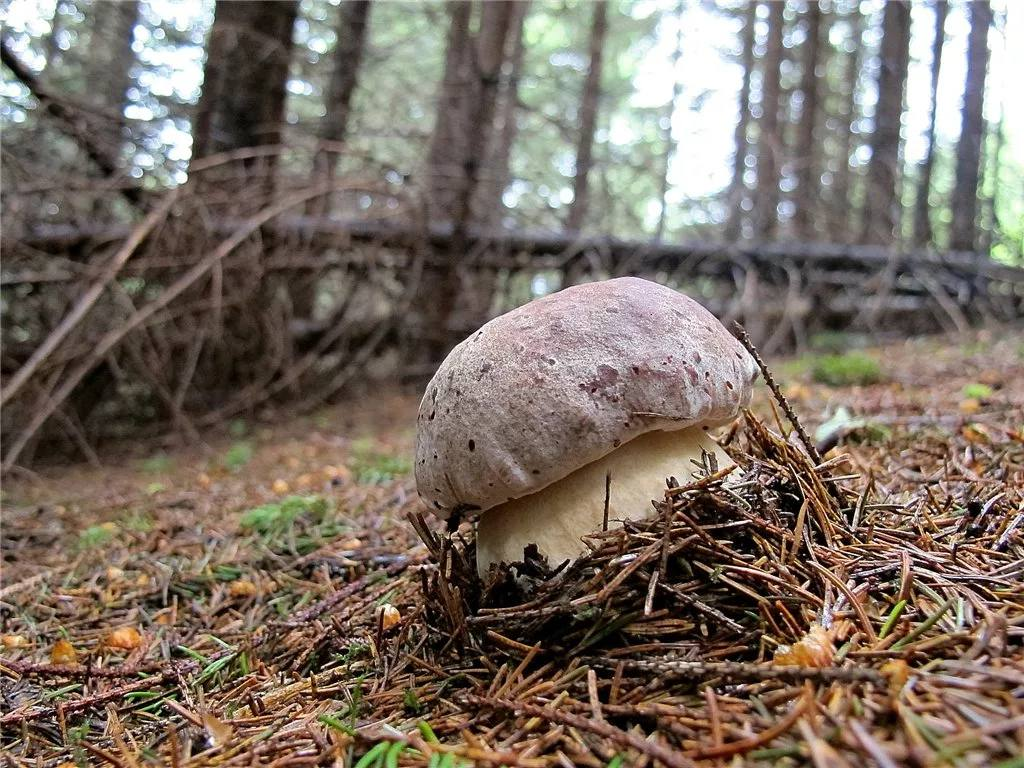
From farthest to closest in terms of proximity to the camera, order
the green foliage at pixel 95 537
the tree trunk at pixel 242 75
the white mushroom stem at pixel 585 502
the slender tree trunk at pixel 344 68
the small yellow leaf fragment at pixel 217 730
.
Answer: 1. the slender tree trunk at pixel 344 68
2. the tree trunk at pixel 242 75
3. the green foliage at pixel 95 537
4. the white mushroom stem at pixel 585 502
5. the small yellow leaf fragment at pixel 217 730

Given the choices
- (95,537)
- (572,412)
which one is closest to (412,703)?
(572,412)

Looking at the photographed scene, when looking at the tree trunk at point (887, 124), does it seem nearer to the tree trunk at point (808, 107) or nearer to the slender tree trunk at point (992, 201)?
the tree trunk at point (808, 107)

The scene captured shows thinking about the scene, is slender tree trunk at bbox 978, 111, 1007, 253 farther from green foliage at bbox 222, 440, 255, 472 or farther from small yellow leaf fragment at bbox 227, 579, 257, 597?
small yellow leaf fragment at bbox 227, 579, 257, 597

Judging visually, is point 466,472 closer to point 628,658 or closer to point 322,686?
point 628,658

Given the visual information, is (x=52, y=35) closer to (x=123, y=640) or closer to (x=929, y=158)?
(x=123, y=640)

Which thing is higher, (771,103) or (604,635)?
(771,103)

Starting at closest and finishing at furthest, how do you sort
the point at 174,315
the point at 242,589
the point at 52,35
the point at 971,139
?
the point at 242,589 → the point at 174,315 → the point at 52,35 → the point at 971,139

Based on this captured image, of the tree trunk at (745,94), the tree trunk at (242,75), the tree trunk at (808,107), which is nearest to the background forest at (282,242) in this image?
the tree trunk at (242,75)
